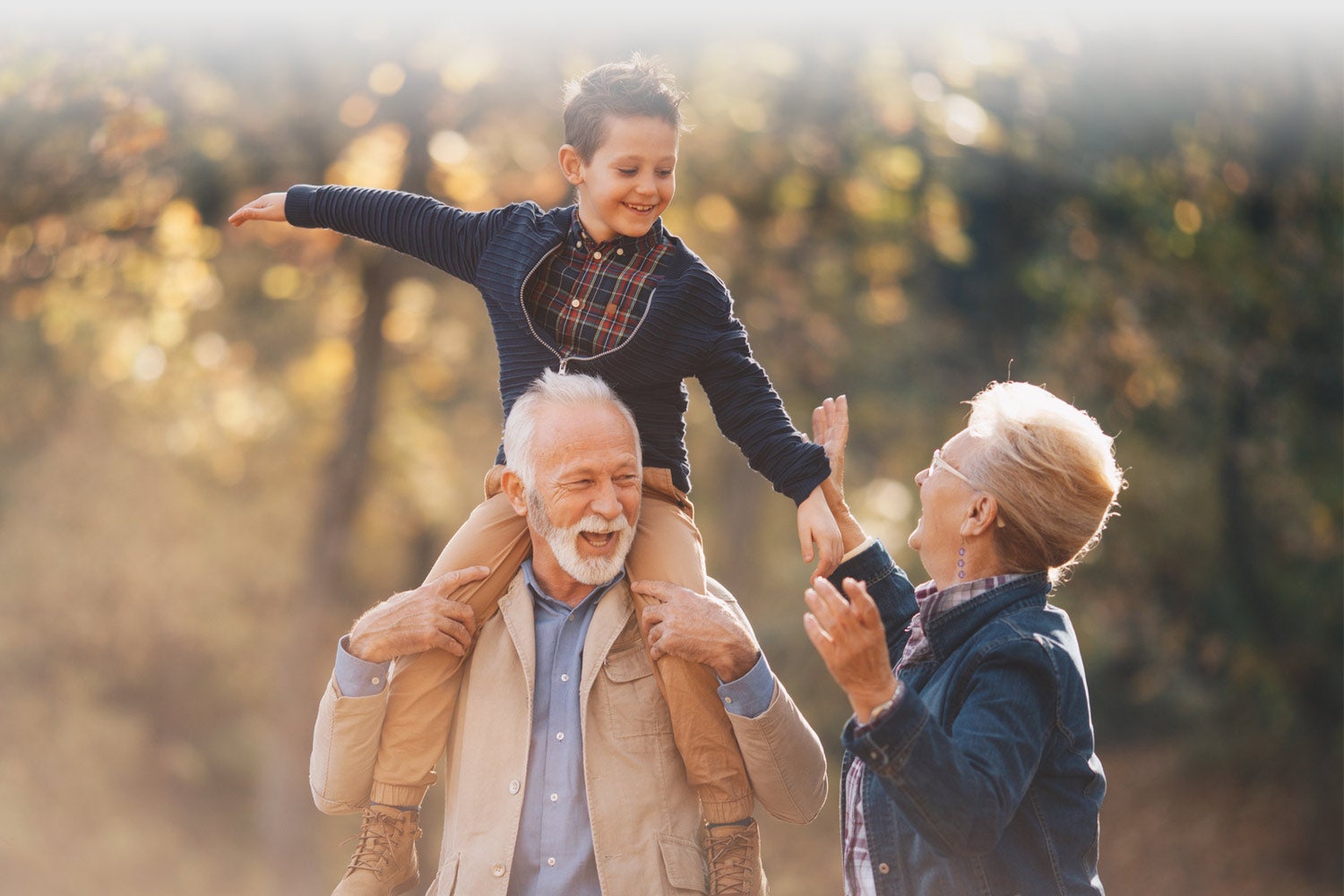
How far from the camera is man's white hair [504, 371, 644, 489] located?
327 centimetres

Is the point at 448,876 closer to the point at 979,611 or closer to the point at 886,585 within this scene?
the point at 886,585

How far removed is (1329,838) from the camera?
11227 mm

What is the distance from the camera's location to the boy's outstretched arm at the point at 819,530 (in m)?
3.19

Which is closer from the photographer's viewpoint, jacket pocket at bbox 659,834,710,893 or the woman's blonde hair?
the woman's blonde hair

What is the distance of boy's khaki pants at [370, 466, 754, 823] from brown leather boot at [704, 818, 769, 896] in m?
0.03

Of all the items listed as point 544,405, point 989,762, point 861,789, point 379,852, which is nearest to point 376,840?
point 379,852

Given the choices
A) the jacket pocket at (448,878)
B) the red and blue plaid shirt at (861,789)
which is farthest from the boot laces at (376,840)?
the red and blue plaid shirt at (861,789)

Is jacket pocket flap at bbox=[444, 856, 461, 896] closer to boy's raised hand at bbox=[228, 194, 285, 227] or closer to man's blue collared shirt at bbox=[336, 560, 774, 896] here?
man's blue collared shirt at bbox=[336, 560, 774, 896]

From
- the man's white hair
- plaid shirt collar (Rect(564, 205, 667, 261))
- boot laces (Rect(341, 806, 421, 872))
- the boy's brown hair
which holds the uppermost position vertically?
the boy's brown hair

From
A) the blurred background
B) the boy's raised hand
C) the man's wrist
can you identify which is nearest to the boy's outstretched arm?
the man's wrist

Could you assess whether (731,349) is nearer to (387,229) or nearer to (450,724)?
(387,229)

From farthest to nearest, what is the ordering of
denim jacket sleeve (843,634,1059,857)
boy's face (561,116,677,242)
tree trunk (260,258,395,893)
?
tree trunk (260,258,395,893), boy's face (561,116,677,242), denim jacket sleeve (843,634,1059,857)

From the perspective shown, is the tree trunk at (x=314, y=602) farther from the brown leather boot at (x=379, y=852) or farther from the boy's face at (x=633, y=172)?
the boy's face at (x=633, y=172)

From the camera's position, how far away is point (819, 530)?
3188mm
